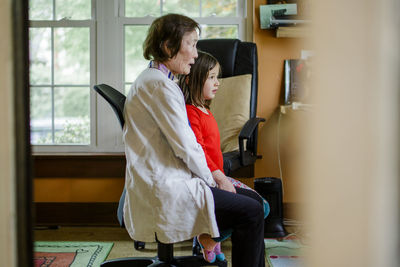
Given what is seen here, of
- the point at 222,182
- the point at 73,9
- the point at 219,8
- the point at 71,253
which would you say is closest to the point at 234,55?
the point at 219,8

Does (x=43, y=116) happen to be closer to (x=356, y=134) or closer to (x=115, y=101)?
(x=115, y=101)

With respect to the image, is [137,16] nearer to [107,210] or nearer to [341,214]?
[107,210]

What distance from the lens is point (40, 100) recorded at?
3.00 metres

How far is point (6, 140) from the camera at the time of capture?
46 centimetres

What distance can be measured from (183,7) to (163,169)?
6.30ft

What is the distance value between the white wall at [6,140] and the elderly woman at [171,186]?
2.93 feet

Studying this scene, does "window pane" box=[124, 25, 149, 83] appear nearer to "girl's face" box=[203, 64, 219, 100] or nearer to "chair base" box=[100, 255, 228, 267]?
"girl's face" box=[203, 64, 219, 100]

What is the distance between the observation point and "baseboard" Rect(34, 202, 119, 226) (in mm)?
2902

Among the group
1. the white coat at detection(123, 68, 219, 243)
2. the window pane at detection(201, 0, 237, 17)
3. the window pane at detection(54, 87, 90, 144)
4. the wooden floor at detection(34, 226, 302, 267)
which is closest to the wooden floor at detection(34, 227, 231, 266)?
the wooden floor at detection(34, 226, 302, 267)

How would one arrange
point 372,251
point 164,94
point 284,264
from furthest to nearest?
point 284,264
point 164,94
point 372,251

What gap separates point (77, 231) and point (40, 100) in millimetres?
967

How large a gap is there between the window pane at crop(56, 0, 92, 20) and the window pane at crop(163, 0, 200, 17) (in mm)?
552

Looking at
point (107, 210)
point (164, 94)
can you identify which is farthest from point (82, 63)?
point (164, 94)

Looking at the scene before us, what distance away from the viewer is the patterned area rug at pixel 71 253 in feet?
7.11
